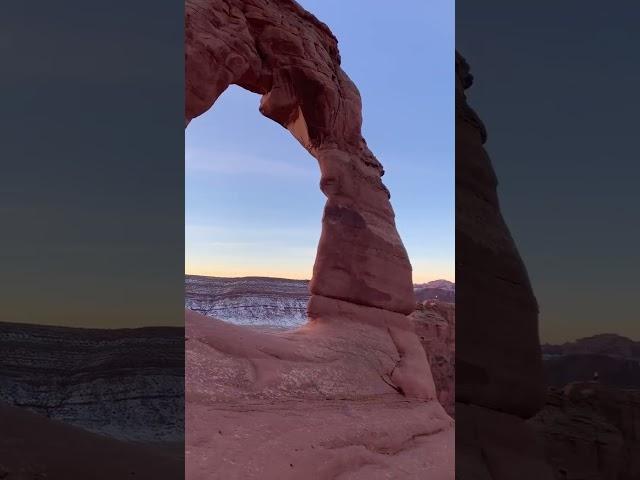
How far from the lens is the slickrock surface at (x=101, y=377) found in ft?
10.1

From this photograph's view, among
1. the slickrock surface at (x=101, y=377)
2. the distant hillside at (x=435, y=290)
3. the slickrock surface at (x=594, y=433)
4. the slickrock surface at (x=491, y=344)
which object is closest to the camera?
the slickrock surface at (x=594, y=433)

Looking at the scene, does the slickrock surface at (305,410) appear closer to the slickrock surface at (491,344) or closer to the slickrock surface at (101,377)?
the slickrock surface at (101,377)

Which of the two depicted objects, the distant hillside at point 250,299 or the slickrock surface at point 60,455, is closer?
the slickrock surface at point 60,455

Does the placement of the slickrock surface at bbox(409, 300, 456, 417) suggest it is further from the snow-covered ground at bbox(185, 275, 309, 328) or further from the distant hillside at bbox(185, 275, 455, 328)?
the distant hillside at bbox(185, 275, 455, 328)

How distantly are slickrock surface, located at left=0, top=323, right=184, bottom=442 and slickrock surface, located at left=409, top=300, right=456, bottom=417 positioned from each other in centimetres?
1449

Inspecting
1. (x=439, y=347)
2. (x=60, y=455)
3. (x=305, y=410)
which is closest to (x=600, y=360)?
(x=60, y=455)

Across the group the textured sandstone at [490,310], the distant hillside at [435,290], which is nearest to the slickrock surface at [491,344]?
the textured sandstone at [490,310]

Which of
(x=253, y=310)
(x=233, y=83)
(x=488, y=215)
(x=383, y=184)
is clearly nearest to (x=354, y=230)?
(x=383, y=184)

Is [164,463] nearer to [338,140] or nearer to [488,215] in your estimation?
[488,215]

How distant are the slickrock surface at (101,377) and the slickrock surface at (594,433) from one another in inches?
86.2

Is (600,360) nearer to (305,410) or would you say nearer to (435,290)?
(305,410)

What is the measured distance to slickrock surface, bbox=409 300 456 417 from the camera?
58.5 feet

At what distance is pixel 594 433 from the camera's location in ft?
8.20

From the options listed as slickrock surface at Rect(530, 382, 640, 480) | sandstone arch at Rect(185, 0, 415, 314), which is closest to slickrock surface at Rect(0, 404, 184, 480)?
slickrock surface at Rect(530, 382, 640, 480)
